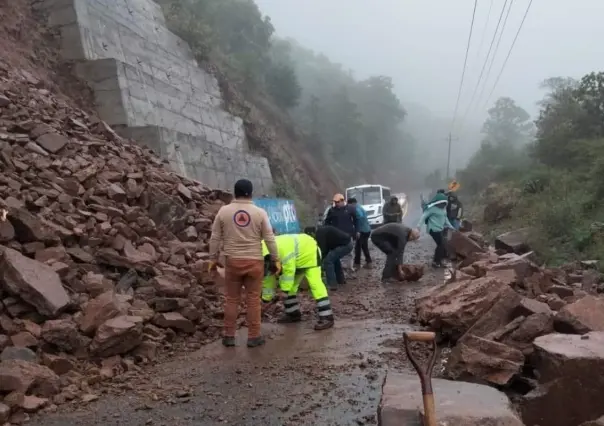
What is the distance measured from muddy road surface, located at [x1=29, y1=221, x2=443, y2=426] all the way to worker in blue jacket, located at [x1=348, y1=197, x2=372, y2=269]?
4.59 metres

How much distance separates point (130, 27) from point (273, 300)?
12.2 metres

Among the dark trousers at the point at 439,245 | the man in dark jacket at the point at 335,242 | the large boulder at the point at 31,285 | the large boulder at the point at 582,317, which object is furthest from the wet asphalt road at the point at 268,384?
the dark trousers at the point at 439,245

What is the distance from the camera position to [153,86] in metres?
15.7

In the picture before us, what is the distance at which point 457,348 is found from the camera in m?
4.36

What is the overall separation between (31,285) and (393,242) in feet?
19.3

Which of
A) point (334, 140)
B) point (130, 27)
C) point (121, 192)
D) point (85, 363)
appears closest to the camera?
point (85, 363)

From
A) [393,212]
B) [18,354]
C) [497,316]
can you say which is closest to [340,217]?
[393,212]

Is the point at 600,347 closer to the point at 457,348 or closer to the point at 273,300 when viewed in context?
the point at 457,348

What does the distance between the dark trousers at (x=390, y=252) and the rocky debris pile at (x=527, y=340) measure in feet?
9.27

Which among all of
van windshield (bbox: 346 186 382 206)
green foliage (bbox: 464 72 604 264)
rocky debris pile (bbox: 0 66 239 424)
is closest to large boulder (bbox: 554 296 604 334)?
rocky debris pile (bbox: 0 66 239 424)

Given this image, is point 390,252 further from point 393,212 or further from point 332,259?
point 393,212

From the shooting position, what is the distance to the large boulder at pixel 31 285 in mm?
5199

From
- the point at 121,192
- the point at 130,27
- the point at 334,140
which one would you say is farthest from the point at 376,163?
the point at 121,192

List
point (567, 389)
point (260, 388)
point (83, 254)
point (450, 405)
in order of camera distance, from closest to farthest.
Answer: point (450, 405) < point (567, 389) < point (260, 388) < point (83, 254)
